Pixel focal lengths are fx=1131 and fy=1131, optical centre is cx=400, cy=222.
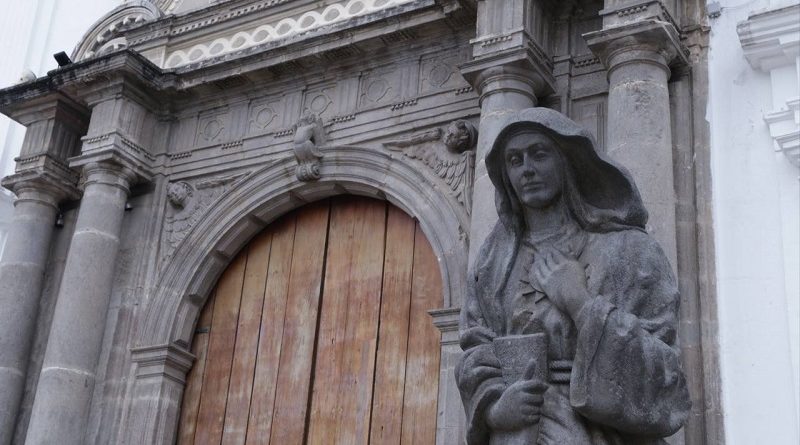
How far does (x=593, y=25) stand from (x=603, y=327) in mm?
4275

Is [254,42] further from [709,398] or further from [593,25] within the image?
[709,398]

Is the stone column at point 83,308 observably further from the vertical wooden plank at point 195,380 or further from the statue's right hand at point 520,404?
the statue's right hand at point 520,404

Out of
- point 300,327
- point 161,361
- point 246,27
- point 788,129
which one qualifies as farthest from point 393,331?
point 246,27

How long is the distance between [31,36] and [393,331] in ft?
21.2

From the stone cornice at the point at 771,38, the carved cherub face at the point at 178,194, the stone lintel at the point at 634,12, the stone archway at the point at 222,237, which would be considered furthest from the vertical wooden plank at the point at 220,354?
the stone cornice at the point at 771,38

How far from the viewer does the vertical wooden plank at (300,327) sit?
816 cm

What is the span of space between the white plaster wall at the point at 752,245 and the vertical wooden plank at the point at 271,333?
342cm

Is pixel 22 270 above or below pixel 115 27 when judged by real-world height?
below

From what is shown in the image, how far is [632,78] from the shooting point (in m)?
6.81

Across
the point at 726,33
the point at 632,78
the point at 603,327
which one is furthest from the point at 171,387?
the point at 603,327

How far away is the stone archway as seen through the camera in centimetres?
805

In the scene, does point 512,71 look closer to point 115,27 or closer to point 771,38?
point 771,38

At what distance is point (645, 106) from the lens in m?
6.69

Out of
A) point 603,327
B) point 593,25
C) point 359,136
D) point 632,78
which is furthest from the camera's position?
point 359,136
